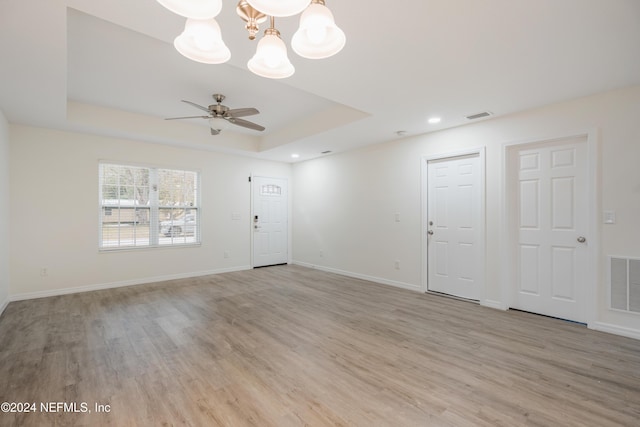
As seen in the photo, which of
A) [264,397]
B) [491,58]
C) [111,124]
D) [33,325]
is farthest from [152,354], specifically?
[491,58]

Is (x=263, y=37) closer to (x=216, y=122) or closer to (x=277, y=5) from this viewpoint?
(x=277, y=5)

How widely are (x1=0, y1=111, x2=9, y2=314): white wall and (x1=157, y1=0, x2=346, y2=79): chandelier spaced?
402 cm

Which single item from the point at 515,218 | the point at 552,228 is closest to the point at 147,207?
the point at 515,218

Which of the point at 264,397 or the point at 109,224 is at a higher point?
the point at 109,224

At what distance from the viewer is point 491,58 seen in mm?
2439

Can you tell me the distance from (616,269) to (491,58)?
2.58m

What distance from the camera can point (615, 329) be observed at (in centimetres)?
301

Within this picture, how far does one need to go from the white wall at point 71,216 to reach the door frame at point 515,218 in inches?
205

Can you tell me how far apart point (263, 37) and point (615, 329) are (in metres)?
4.28

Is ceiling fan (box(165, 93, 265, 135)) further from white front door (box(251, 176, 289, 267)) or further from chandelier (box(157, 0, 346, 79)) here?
white front door (box(251, 176, 289, 267))

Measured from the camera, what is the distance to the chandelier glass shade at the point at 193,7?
1167 millimetres

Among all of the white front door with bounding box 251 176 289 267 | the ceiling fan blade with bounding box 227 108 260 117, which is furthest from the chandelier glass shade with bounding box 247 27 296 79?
the white front door with bounding box 251 176 289 267

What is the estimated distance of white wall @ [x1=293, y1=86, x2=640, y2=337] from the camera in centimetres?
299

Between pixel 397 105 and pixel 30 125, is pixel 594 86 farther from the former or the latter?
pixel 30 125
